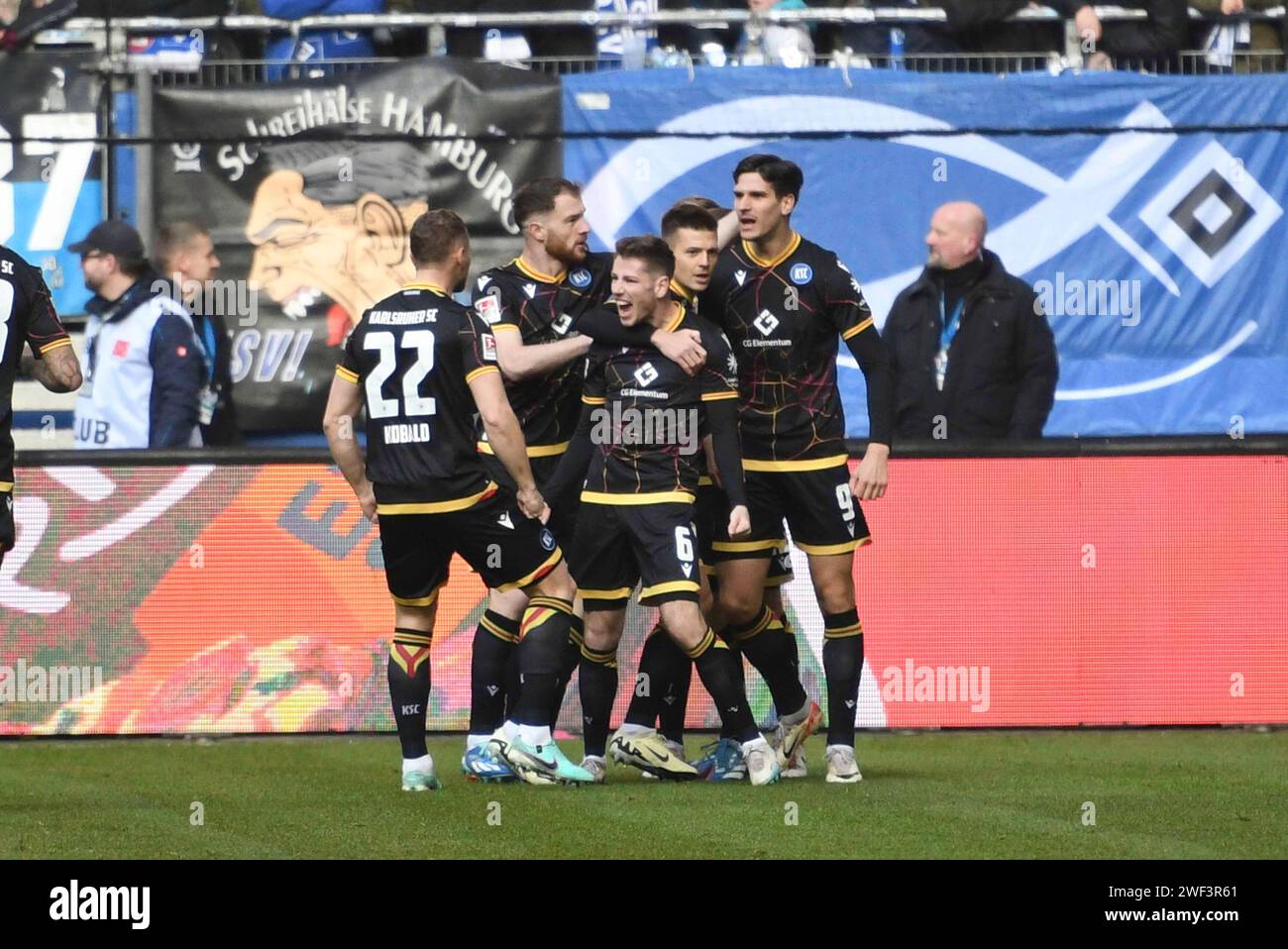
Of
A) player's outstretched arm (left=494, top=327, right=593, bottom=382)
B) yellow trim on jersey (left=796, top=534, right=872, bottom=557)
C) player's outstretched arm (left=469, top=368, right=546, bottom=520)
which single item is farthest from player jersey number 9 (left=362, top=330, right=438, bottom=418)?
yellow trim on jersey (left=796, top=534, right=872, bottom=557)

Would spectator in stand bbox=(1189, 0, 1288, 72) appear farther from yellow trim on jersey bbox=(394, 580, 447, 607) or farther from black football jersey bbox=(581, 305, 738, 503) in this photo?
yellow trim on jersey bbox=(394, 580, 447, 607)

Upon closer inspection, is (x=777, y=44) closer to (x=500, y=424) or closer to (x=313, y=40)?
(x=313, y=40)

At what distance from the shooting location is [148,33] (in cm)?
1178

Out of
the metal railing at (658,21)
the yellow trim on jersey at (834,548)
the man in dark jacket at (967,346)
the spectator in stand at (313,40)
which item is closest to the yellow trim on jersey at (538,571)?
the yellow trim on jersey at (834,548)

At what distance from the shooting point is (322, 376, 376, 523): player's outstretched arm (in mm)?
8070

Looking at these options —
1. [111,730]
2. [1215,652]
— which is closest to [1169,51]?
[1215,652]

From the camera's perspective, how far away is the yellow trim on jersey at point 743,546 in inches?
335

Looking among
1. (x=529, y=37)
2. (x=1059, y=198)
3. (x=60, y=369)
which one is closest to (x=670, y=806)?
(x=60, y=369)

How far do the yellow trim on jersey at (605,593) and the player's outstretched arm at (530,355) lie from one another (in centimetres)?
89

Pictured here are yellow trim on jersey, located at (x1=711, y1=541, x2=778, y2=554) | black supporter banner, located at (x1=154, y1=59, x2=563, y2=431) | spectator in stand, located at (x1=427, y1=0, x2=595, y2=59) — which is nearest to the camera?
yellow trim on jersey, located at (x1=711, y1=541, x2=778, y2=554)

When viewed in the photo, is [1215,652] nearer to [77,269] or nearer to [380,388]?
[380,388]

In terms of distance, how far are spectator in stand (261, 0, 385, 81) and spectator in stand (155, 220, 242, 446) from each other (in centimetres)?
123

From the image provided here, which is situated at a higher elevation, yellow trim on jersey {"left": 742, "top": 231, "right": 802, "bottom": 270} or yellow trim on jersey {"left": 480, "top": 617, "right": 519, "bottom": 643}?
yellow trim on jersey {"left": 742, "top": 231, "right": 802, "bottom": 270}

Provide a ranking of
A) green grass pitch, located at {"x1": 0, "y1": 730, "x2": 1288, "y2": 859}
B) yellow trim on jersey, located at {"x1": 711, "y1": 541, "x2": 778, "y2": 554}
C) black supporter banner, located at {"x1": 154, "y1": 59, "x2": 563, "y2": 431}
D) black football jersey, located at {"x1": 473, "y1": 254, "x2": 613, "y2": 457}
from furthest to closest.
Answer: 1. black supporter banner, located at {"x1": 154, "y1": 59, "x2": 563, "y2": 431}
2. black football jersey, located at {"x1": 473, "y1": 254, "x2": 613, "y2": 457}
3. yellow trim on jersey, located at {"x1": 711, "y1": 541, "x2": 778, "y2": 554}
4. green grass pitch, located at {"x1": 0, "y1": 730, "x2": 1288, "y2": 859}
